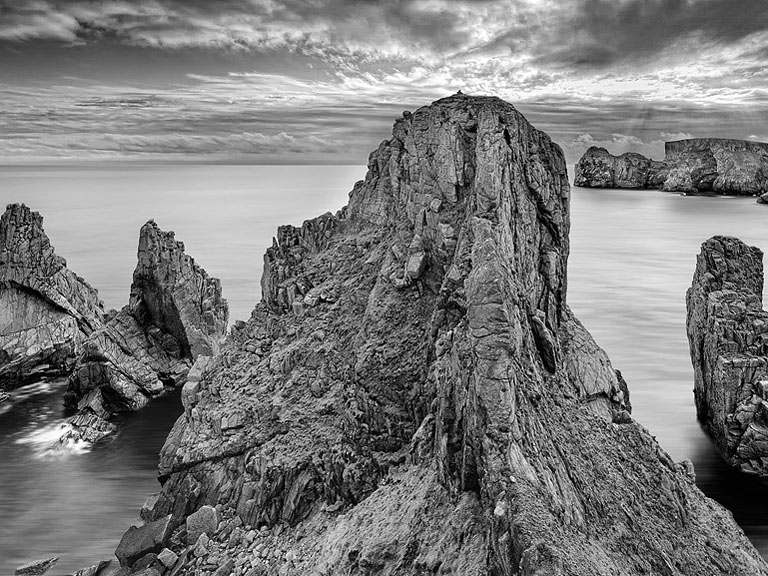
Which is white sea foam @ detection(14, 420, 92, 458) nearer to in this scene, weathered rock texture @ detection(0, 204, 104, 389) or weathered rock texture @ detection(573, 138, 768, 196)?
weathered rock texture @ detection(0, 204, 104, 389)

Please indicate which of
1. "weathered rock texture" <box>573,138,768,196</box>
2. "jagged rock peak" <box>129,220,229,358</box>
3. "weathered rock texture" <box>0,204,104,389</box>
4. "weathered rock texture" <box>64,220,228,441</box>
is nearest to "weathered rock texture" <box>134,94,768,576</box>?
"weathered rock texture" <box>64,220,228,441</box>

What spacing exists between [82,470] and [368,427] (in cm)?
1904

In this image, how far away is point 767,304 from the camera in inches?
1804

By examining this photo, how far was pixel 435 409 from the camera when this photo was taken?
1307cm

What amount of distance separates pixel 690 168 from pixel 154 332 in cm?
13210

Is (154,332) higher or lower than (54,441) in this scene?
higher

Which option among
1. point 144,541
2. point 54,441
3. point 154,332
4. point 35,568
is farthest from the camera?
point 154,332

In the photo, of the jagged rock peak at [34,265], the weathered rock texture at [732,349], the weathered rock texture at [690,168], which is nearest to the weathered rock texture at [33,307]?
the jagged rock peak at [34,265]

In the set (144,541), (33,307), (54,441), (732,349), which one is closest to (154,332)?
(33,307)

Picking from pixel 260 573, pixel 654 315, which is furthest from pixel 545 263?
pixel 654 315

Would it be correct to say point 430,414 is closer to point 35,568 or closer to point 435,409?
point 435,409

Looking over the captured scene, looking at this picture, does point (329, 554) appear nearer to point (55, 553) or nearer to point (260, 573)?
point (260, 573)

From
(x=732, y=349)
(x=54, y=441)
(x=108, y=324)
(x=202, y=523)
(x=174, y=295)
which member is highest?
(x=732, y=349)

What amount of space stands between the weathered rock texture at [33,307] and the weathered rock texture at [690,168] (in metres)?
124
